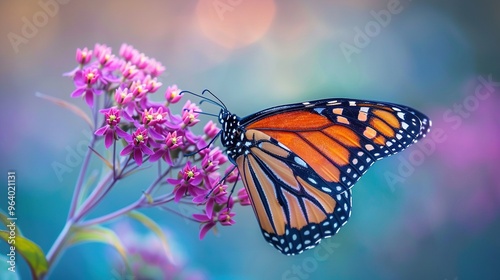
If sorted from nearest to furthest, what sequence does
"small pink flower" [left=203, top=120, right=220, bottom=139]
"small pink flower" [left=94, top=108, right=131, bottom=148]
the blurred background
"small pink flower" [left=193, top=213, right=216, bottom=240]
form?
"small pink flower" [left=94, top=108, right=131, bottom=148] < "small pink flower" [left=193, top=213, right=216, bottom=240] < "small pink flower" [left=203, top=120, right=220, bottom=139] < the blurred background

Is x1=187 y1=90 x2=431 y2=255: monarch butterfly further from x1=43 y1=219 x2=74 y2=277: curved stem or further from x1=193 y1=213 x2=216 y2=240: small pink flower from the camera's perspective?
x1=43 y1=219 x2=74 y2=277: curved stem

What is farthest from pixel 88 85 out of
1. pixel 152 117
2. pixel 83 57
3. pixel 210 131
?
pixel 210 131

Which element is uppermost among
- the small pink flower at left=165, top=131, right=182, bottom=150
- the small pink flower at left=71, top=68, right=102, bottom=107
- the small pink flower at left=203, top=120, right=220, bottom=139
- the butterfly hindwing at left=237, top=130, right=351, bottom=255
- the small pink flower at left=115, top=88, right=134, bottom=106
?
the small pink flower at left=71, top=68, right=102, bottom=107

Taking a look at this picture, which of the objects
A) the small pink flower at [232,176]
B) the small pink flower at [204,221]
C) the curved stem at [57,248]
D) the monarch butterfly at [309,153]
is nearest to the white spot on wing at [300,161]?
the monarch butterfly at [309,153]

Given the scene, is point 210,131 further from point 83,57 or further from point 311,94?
point 311,94

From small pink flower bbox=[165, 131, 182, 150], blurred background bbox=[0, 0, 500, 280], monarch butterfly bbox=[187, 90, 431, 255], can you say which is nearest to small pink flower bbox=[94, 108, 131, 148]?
small pink flower bbox=[165, 131, 182, 150]

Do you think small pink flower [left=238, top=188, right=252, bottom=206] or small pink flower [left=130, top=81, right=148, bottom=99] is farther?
small pink flower [left=238, top=188, right=252, bottom=206]

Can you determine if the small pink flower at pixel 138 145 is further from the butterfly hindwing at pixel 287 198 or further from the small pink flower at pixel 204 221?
the butterfly hindwing at pixel 287 198
